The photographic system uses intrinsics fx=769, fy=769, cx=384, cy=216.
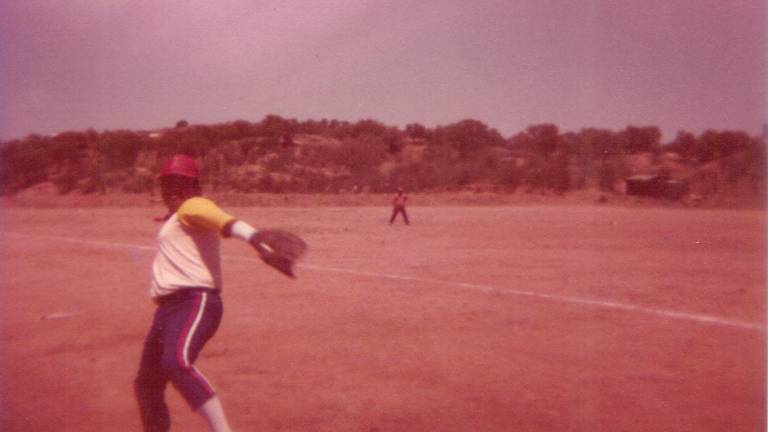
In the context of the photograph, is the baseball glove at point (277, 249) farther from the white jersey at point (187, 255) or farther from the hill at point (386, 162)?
the hill at point (386, 162)

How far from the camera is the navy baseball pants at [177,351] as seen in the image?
3928mm

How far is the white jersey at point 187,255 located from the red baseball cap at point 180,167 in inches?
9.5

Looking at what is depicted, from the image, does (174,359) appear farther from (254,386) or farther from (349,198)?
(349,198)

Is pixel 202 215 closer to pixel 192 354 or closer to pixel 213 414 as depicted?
pixel 192 354

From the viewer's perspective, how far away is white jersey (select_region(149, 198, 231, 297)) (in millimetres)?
4109

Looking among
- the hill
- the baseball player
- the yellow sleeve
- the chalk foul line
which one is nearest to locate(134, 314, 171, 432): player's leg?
the baseball player

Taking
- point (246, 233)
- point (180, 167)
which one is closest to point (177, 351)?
point (246, 233)

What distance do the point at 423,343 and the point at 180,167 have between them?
3929 millimetres

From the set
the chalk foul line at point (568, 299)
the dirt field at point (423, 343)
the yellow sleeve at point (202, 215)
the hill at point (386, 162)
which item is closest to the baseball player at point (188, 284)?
the yellow sleeve at point (202, 215)

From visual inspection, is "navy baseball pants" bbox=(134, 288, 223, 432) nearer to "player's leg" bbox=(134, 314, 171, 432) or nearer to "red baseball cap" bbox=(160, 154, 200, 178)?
"player's leg" bbox=(134, 314, 171, 432)

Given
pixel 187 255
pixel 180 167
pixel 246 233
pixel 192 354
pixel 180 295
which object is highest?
pixel 180 167

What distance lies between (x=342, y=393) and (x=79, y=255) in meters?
12.2

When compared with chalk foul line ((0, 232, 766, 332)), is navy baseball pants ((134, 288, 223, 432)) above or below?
above

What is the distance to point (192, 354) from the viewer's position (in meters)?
4.00
